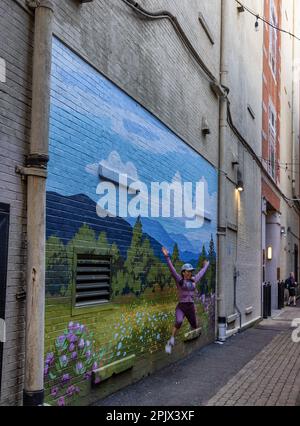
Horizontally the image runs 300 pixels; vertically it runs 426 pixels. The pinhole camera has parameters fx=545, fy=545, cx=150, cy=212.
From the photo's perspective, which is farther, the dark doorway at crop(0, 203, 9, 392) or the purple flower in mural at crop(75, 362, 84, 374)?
the purple flower in mural at crop(75, 362, 84, 374)

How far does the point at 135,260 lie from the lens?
8.03 meters

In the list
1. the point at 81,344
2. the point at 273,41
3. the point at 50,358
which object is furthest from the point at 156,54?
the point at 273,41

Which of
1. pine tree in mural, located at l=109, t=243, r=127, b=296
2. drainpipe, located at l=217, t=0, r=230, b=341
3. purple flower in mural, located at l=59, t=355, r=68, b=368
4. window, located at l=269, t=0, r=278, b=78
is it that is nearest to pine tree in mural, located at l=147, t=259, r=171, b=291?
pine tree in mural, located at l=109, t=243, r=127, b=296

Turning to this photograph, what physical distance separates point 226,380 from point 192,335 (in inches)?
89.1

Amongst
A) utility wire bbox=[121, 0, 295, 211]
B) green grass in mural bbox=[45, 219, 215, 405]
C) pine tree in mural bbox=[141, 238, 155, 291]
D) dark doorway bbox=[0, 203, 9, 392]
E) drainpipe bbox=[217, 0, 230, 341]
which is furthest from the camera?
drainpipe bbox=[217, 0, 230, 341]

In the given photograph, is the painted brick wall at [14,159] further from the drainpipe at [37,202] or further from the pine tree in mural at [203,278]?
the pine tree in mural at [203,278]

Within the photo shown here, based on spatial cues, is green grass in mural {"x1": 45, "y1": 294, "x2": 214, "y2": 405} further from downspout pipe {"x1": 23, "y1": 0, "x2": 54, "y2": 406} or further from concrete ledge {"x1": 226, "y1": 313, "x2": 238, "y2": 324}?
concrete ledge {"x1": 226, "y1": 313, "x2": 238, "y2": 324}

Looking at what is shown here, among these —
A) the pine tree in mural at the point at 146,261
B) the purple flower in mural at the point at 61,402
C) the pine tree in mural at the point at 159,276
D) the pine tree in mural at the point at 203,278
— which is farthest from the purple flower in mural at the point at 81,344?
the pine tree in mural at the point at 203,278

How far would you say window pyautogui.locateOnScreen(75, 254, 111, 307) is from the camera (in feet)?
21.1

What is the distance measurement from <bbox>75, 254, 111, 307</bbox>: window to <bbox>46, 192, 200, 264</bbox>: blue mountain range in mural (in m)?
0.34

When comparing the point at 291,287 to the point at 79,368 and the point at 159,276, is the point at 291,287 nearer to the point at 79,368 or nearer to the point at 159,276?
the point at 159,276

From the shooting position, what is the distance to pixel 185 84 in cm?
1079

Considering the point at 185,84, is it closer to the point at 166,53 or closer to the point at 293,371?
the point at 166,53
